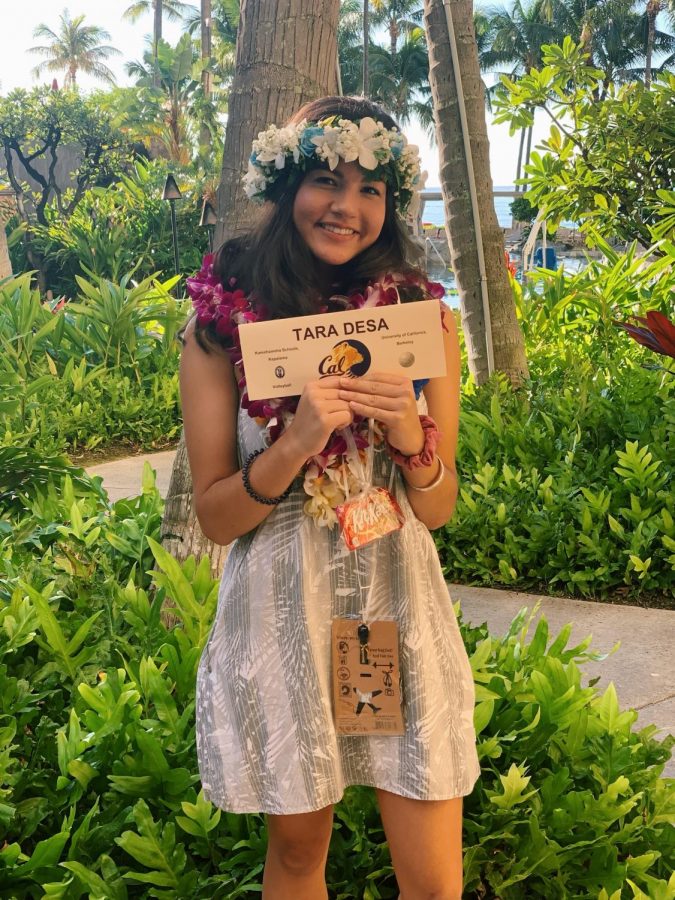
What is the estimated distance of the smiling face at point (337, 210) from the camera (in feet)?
5.19

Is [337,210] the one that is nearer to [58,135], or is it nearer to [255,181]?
[255,181]

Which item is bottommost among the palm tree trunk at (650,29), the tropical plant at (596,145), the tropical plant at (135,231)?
the tropical plant at (596,145)

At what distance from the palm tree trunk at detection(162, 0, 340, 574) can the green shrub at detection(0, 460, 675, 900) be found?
108cm

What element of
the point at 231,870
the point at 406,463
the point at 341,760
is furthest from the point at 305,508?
the point at 231,870

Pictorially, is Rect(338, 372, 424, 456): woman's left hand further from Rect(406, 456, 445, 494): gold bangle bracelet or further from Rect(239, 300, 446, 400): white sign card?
Rect(406, 456, 445, 494): gold bangle bracelet

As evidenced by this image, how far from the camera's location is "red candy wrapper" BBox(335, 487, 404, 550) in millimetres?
1441

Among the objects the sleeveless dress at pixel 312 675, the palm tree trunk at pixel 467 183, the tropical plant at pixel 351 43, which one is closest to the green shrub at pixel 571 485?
the palm tree trunk at pixel 467 183

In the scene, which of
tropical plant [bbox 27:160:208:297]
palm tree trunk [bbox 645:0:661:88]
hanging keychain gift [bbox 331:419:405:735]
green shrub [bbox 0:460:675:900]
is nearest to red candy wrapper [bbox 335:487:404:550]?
hanging keychain gift [bbox 331:419:405:735]

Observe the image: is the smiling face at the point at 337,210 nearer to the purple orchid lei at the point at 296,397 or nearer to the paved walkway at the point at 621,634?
the purple orchid lei at the point at 296,397

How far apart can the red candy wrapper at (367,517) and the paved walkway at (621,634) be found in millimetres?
1564

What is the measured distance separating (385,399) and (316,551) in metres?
0.29

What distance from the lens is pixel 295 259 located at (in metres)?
1.61

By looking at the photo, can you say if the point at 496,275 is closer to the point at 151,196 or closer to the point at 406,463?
the point at 406,463

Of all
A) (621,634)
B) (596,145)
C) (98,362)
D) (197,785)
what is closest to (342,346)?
(197,785)
